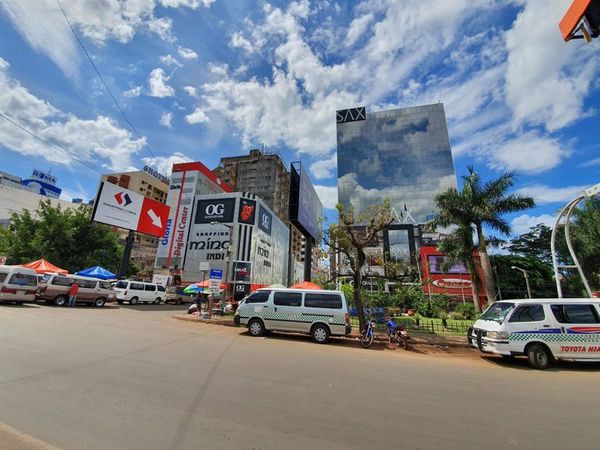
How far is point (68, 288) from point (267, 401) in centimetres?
2163

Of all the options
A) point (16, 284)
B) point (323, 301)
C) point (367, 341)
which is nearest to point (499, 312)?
point (367, 341)

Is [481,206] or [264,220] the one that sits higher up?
[264,220]

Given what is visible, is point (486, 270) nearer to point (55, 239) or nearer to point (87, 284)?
point (87, 284)

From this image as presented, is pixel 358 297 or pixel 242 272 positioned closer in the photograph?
pixel 358 297

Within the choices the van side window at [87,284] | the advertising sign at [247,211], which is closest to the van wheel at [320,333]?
the van side window at [87,284]

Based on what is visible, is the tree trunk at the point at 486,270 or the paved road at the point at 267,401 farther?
the tree trunk at the point at 486,270

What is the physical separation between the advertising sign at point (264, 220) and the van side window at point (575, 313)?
159ft

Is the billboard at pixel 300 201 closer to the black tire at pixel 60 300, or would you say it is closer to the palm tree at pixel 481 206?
the palm tree at pixel 481 206

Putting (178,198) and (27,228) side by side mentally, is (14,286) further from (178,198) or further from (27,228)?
(178,198)

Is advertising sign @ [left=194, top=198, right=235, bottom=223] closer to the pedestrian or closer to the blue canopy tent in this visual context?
the blue canopy tent

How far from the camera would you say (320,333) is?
12164mm

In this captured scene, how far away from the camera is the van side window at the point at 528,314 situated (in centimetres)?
912

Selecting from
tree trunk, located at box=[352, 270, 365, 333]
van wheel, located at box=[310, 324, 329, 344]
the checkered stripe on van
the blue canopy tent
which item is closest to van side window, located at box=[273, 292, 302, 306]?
van wheel, located at box=[310, 324, 329, 344]

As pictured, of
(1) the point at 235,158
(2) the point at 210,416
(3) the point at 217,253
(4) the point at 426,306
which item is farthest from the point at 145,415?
(1) the point at 235,158
